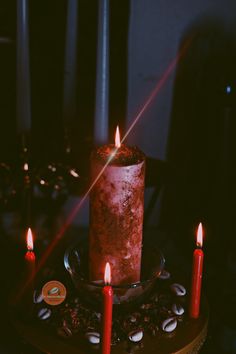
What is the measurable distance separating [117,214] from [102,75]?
1.30 ft

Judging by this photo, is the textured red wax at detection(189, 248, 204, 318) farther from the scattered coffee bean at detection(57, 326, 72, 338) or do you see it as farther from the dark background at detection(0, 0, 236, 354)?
the dark background at detection(0, 0, 236, 354)

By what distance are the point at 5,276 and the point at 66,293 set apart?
33 cm

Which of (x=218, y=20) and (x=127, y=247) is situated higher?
(x=218, y=20)

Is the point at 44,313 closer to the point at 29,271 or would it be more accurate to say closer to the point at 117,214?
the point at 29,271

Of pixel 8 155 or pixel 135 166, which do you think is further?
pixel 8 155

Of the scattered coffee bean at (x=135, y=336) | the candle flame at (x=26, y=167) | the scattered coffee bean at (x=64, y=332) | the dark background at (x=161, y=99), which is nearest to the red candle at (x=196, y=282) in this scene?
the scattered coffee bean at (x=135, y=336)

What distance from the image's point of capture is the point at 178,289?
915 millimetres

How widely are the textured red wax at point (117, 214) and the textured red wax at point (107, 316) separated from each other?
0.43 ft

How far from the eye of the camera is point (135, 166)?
0.78 metres

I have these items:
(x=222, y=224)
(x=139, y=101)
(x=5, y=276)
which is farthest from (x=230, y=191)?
(x=5, y=276)

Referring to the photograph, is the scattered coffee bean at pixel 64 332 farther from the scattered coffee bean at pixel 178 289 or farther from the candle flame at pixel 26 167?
the candle flame at pixel 26 167

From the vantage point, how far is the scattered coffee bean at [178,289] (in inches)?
35.8

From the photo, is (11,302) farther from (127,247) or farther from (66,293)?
(127,247)

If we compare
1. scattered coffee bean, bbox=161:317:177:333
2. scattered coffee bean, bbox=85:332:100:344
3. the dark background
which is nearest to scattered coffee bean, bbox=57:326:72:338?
scattered coffee bean, bbox=85:332:100:344
